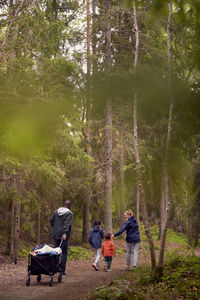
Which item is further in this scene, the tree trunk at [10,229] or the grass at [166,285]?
the tree trunk at [10,229]

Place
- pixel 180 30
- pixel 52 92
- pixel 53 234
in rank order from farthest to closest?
pixel 53 234
pixel 180 30
pixel 52 92

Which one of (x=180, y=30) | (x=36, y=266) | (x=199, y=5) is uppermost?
(x=180, y=30)

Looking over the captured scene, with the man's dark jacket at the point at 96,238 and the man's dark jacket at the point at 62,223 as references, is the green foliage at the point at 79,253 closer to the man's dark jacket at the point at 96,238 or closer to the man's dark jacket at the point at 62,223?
the man's dark jacket at the point at 96,238

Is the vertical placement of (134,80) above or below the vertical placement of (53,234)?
above

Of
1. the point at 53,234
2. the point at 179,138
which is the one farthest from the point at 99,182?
the point at 179,138

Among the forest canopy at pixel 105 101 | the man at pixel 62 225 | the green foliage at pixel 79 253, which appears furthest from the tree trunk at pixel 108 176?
the man at pixel 62 225

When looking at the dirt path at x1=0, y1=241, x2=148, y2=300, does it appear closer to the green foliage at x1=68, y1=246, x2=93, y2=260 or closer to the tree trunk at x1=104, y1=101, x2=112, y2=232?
the green foliage at x1=68, y1=246, x2=93, y2=260

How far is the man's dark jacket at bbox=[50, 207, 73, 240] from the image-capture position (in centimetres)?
856

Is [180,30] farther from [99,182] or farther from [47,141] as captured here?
[99,182]

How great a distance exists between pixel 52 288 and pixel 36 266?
58 cm

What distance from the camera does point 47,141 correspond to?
259 cm

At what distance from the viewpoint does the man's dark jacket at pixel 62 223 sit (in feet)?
28.1

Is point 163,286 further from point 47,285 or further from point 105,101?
point 105,101

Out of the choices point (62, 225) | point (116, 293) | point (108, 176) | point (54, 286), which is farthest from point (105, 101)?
point (108, 176)
